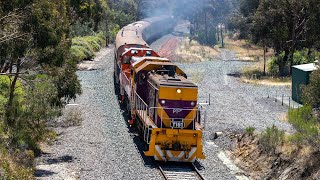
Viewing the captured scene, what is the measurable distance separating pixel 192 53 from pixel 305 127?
43730mm

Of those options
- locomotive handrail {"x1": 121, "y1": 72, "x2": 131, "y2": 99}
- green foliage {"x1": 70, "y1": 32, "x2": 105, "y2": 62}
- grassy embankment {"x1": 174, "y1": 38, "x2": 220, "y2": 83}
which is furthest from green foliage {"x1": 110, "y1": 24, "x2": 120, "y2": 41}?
locomotive handrail {"x1": 121, "y1": 72, "x2": 131, "y2": 99}

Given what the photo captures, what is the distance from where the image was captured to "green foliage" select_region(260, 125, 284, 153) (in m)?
18.2

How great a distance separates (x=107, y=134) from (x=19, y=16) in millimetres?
7878

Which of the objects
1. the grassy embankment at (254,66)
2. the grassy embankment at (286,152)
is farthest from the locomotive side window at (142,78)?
the grassy embankment at (254,66)

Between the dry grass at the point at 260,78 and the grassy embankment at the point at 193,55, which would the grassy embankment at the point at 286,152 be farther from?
the grassy embankment at the point at 193,55

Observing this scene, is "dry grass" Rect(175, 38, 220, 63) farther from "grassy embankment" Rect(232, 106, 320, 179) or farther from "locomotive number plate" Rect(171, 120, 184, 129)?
"locomotive number plate" Rect(171, 120, 184, 129)

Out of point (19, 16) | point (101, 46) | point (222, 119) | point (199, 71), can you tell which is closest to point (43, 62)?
point (19, 16)

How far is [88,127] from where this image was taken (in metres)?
23.4

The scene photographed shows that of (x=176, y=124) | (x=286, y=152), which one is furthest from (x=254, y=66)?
(x=176, y=124)

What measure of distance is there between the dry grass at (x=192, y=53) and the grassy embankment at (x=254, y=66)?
345 cm

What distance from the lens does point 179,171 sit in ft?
56.2

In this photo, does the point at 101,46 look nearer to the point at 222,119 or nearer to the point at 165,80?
the point at 222,119

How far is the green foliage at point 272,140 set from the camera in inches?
718

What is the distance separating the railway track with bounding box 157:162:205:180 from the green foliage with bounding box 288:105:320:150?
11.4 ft
